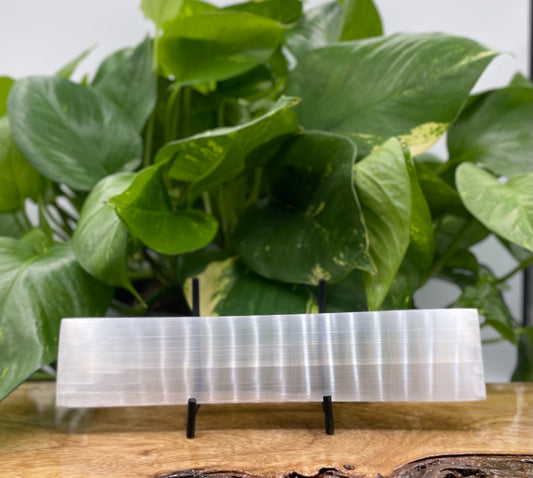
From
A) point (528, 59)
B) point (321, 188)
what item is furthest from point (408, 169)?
point (528, 59)

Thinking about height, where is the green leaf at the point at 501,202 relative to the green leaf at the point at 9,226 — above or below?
above

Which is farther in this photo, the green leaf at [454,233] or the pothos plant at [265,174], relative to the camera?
the green leaf at [454,233]

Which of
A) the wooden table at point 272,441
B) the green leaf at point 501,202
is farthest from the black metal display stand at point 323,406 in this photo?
the green leaf at point 501,202

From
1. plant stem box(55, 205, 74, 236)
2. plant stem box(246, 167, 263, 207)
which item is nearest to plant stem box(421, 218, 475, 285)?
plant stem box(246, 167, 263, 207)

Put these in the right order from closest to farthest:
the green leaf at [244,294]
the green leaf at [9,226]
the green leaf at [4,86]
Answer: the green leaf at [244,294]
the green leaf at [4,86]
the green leaf at [9,226]

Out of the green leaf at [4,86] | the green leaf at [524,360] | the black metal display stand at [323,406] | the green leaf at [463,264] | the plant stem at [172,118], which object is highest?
the green leaf at [4,86]

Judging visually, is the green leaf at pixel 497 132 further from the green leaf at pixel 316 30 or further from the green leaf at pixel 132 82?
the green leaf at pixel 132 82

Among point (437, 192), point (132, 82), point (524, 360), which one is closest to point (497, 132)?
point (437, 192)
